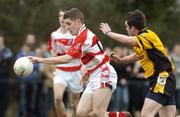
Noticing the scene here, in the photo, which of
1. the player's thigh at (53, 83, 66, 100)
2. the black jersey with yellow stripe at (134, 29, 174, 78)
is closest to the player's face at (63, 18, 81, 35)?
the black jersey with yellow stripe at (134, 29, 174, 78)

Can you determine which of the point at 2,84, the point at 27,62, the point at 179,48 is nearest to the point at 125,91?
the point at 179,48

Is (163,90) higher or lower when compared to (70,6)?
lower

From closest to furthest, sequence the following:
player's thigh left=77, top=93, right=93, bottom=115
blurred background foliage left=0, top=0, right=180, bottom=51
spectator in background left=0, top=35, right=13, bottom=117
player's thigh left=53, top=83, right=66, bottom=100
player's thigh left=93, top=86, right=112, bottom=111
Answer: player's thigh left=93, top=86, right=112, bottom=111
player's thigh left=77, top=93, right=93, bottom=115
player's thigh left=53, top=83, right=66, bottom=100
spectator in background left=0, top=35, right=13, bottom=117
blurred background foliage left=0, top=0, right=180, bottom=51

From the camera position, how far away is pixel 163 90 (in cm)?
1091

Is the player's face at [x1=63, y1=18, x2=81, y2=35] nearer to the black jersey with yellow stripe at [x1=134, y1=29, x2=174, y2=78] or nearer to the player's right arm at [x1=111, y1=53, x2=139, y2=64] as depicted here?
the player's right arm at [x1=111, y1=53, x2=139, y2=64]

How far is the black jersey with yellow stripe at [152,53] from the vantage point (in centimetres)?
1085

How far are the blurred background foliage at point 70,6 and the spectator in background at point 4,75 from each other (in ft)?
13.5

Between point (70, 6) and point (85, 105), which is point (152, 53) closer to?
point (85, 105)

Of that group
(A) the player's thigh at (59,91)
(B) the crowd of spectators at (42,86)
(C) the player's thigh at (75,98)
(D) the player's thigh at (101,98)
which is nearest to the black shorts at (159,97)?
(D) the player's thigh at (101,98)

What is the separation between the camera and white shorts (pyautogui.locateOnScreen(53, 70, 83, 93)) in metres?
14.3

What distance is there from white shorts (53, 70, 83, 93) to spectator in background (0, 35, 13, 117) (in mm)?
2904

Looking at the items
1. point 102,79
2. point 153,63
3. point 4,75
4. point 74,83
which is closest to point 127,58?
point 102,79

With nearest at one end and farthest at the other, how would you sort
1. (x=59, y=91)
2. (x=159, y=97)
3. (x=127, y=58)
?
(x=159, y=97), (x=127, y=58), (x=59, y=91)

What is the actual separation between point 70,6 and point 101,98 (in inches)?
459
